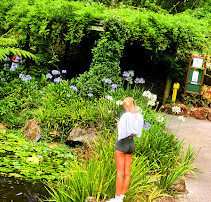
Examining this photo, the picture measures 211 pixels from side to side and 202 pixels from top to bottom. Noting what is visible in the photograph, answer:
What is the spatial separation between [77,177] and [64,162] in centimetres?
174

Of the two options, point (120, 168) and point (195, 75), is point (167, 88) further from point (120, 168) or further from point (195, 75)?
point (120, 168)

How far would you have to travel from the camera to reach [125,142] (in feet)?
10.9

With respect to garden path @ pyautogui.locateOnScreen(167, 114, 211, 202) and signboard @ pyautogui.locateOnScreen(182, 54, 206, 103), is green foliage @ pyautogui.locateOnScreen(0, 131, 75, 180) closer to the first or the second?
garden path @ pyautogui.locateOnScreen(167, 114, 211, 202)

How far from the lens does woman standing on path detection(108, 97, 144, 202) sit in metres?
3.28

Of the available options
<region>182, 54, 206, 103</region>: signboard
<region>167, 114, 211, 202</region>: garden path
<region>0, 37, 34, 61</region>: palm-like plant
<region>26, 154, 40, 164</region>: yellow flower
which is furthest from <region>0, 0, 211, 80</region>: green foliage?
<region>26, 154, 40, 164</region>: yellow flower

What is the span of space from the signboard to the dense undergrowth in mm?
3136

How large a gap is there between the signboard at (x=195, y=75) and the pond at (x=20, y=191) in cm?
656

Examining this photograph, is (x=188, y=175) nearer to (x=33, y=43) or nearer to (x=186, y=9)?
(x=33, y=43)

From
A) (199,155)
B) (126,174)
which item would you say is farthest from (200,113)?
(126,174)

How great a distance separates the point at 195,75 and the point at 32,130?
5.66 metres

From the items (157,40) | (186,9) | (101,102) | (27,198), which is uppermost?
(186,9)

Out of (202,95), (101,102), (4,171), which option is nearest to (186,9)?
(202,95)

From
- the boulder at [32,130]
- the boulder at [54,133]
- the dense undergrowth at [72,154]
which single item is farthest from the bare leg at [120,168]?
the boulder at [32,130]

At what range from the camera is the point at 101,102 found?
645 cm
